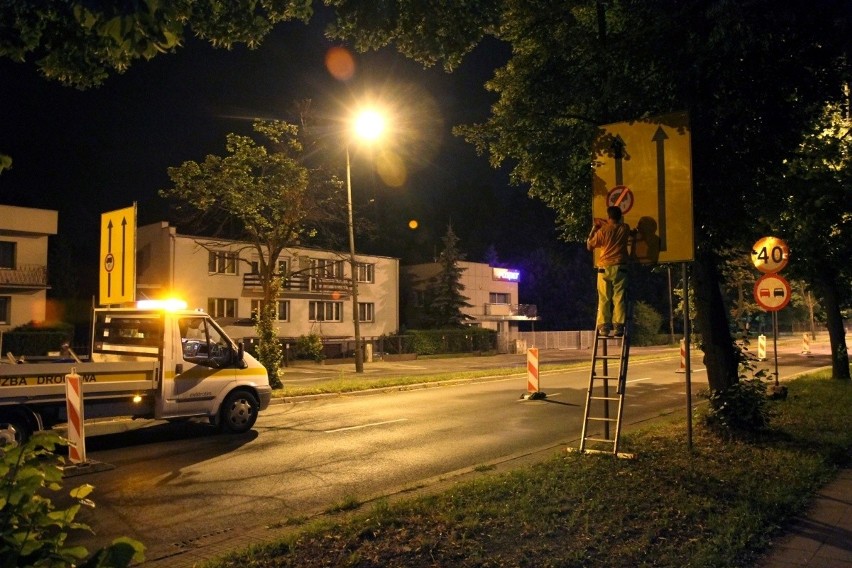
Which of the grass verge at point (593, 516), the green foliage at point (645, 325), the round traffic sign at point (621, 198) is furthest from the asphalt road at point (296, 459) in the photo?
the green foliage at point (645, 325)

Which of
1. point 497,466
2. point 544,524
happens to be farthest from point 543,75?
point 544,524

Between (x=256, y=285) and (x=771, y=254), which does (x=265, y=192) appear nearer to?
(x=771, y=254)

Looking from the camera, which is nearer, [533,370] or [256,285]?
[533,370]

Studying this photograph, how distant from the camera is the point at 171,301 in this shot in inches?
459

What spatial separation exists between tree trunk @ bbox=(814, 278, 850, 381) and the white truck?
1541 centimetres

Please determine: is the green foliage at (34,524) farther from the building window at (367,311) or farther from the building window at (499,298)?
the building window at (499,298)

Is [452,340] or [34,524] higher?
[34,524]

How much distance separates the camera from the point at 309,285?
4500 cm

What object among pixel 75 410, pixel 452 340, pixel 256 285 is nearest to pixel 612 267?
pixel 75 410

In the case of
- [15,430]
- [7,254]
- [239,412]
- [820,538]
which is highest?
[7,254]

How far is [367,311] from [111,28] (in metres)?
45.9

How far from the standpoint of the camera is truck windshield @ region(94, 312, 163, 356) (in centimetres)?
1129

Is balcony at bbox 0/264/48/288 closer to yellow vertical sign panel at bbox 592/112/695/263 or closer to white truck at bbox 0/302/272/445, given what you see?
white truck at bbox 0/302/272/445

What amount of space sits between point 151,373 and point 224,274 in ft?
101
